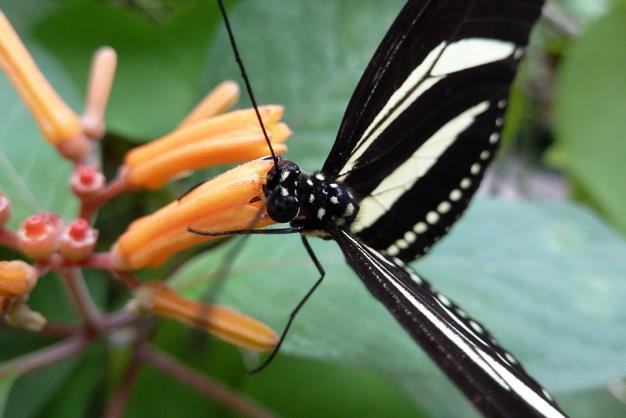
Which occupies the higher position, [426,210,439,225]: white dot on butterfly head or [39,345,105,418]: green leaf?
[426,210,439,225]: white dot on butterfly head

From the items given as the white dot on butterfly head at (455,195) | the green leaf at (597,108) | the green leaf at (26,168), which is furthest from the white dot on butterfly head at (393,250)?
the green leaf at (597,108)

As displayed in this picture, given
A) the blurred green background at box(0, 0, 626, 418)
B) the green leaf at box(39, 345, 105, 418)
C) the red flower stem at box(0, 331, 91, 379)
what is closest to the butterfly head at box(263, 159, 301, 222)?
the blurred green background at box(0, 0, 626, 418)

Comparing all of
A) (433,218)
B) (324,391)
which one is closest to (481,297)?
(433,218)

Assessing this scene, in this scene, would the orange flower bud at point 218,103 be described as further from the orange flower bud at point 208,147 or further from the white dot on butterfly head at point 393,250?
the white dot on butterfly head at point 393,250

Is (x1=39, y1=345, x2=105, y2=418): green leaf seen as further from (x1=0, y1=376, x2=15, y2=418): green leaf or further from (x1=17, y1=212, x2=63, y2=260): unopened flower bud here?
(x1=17, y1=212, x2=63, y2=260): unopened flower bud

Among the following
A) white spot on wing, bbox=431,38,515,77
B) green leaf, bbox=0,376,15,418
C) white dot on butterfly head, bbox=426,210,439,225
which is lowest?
green leaf, bbox=0,376,15,418

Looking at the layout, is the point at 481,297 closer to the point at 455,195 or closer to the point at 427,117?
the point at 455,195

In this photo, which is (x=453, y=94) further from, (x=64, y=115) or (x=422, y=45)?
(x=64, y=115)

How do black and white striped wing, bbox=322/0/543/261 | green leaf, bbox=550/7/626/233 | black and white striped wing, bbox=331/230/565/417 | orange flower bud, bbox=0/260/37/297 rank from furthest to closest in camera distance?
green leaf, bbox=550/7/626/233
black and white striped wing, bbox=322/0/543/261
orange flower bud, bbox=0/260/37/297
black and white striped wing, bbox=331/230/565/417
